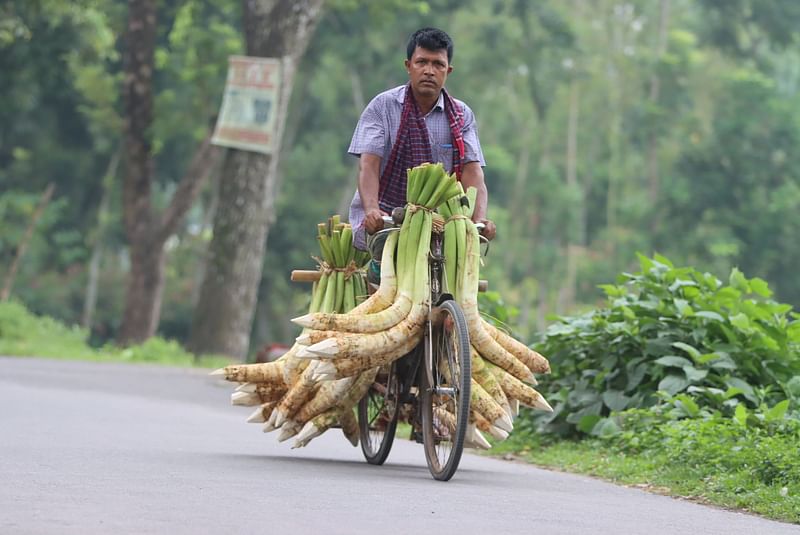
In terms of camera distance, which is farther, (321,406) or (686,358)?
(686,358)

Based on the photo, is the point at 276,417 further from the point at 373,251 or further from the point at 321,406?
the point at 373,251

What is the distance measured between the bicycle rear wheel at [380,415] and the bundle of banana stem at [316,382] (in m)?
0.09

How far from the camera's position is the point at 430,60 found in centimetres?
903

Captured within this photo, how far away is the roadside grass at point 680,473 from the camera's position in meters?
8.07

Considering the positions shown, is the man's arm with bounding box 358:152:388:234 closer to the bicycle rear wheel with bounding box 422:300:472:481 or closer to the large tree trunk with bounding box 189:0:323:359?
the bicycle rear wheel with bounding box 422:300:472:481

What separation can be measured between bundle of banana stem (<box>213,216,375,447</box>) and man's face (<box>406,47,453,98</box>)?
1.27 meters

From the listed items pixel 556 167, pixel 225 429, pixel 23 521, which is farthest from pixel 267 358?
pixel 556 167

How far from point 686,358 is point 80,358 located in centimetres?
Answer: 1477

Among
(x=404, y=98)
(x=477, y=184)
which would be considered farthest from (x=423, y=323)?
(x=404, y=98)

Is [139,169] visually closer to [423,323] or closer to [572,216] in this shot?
[423,323]

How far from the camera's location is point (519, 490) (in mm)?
8188

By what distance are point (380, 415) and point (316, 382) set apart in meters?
0.73

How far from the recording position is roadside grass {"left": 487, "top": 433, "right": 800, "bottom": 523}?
807cm

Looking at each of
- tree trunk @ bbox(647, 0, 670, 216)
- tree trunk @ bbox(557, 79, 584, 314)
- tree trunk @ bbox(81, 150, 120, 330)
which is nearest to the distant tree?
tree trunk @ bbox(81, 150, 120, 330)
